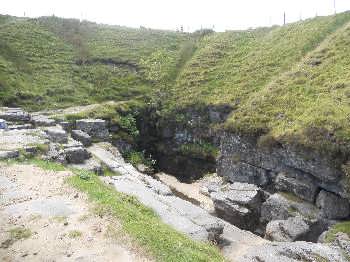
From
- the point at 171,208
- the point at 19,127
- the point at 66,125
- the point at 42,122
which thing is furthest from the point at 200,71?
the point at 171,208

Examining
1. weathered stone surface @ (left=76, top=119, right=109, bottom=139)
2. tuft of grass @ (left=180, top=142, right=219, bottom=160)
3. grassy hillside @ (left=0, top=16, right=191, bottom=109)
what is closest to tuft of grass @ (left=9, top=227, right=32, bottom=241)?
weathered stone surface @ (left=76, top=119, right=109, bottom=139)

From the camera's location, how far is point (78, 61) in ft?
281

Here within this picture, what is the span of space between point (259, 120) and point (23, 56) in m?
49.7

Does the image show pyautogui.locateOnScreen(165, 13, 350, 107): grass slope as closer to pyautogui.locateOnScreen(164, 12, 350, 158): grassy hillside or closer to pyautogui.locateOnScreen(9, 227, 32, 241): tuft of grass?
pyautogui.locateOnScreen(164, 12, 350, 158): grassy hillside

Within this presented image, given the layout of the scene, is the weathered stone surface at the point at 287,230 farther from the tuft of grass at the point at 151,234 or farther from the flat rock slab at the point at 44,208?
the flat rock slab at the point at 44,208

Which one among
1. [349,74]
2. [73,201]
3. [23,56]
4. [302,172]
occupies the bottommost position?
[302,172]

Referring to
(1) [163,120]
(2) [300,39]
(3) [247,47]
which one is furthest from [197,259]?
(3) [247,47]

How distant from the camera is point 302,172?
4109 centimetres

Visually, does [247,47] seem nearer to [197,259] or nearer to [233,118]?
[233,118]

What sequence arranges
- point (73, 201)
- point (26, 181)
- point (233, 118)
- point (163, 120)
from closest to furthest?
point (73, 201), point (26, 181), point (233, 118), point (163, 120)

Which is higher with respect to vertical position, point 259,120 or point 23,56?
point 23,56

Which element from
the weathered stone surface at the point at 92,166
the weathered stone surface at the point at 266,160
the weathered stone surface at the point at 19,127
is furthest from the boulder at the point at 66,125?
the weathered stone surface at the point at 266,160

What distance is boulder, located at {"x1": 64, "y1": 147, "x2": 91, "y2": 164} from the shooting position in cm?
3775

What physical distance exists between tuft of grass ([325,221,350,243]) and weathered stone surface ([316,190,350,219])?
5.48 feet
